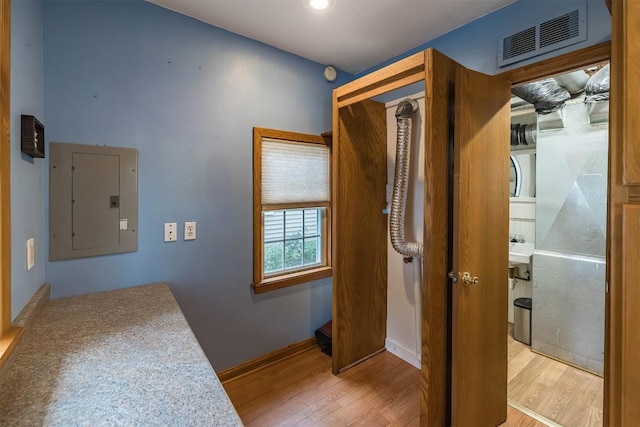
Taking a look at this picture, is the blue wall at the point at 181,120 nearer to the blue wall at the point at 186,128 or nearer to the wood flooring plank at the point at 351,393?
the blue wall at the point at 186,128

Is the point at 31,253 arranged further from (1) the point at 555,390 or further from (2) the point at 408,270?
(1) the point at 555,390

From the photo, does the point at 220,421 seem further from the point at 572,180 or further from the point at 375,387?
the point at 572,180

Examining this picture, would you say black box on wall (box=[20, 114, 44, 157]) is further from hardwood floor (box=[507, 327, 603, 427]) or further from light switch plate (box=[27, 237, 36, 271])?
hardwood floor (box=[507, 327, 603, 427])

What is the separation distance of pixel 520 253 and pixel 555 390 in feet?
4.45

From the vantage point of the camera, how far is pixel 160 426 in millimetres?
699

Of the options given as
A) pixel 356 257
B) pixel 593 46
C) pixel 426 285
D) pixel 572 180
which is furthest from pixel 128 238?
pixel 572 180

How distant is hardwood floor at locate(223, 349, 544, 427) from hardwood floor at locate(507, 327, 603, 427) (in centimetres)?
21

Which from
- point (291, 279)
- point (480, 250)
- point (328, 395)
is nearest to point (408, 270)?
point (480, 250)

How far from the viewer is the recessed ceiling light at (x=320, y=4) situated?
5.61ft

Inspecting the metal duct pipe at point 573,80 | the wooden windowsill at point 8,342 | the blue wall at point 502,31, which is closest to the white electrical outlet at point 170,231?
the wooden windowsill at point 8,342

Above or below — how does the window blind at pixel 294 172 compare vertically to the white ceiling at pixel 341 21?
below

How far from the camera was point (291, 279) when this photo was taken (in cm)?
240

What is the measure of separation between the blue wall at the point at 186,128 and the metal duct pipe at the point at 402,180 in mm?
795

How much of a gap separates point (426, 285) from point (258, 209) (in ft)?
4.33
